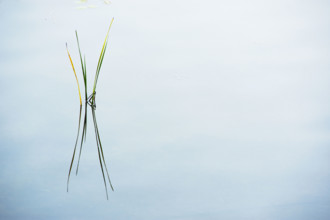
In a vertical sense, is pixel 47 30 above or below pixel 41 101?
above

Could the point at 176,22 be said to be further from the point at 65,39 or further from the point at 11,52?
the point at 11,52

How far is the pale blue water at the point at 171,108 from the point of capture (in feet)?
4.77

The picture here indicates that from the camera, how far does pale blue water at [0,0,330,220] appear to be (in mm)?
1455

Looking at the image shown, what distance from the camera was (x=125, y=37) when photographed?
4.77 feet

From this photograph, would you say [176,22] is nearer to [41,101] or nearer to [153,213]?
[41,101]

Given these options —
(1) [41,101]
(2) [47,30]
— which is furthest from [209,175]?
(2) [47,30]

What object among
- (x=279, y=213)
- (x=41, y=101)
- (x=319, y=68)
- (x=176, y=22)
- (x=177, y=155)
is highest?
(x=176, y=22)

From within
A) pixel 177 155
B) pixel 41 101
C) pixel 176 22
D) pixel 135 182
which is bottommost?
pixel 135 182

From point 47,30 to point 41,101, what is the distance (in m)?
0.37

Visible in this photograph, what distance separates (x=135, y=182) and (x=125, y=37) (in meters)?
0.77

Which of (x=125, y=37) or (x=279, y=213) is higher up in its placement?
(x=125, y=37)

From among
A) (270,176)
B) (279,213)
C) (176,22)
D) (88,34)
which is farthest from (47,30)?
(279,213)

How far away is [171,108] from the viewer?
148 centimetres

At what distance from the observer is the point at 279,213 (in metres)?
1.52
